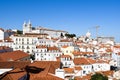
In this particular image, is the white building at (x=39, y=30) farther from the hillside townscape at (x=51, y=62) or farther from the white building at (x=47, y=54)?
the white building at (x=47, y=54)

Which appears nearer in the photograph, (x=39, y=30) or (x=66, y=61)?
(x=66, y=61)

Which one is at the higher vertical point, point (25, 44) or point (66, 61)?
point (25, 44)

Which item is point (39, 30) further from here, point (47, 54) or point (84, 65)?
point (84, 65)

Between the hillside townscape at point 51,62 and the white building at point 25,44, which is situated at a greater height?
the white building at point 25,44

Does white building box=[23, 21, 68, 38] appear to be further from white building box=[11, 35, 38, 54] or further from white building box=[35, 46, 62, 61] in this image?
white building box=[35, 46, 62, 61]

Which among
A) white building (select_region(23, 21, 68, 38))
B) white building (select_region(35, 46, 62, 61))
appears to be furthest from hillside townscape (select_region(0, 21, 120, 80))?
white building (select_region(23, 21, 68, 38))

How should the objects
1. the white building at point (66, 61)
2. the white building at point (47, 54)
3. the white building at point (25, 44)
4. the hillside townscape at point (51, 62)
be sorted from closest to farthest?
1. the hillside townscape at point (51, 62)
2. the white building at point (66, 61)
3. the white building at point (47, 54)
4. the white building at point (25, 44)

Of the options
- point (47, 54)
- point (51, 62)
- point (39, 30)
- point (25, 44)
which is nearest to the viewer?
point (51, 62)

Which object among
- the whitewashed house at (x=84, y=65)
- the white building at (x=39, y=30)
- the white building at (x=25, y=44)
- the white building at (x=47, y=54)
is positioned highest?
the white building at (x=39, y=30)

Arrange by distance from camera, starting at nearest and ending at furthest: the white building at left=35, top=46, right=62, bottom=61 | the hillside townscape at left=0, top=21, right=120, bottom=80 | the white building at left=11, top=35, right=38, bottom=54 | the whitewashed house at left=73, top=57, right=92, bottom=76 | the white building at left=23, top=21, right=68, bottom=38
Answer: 1. the hillside townscape at left=0, top=21, right=120, bottom=80
2. the whitewashed house at left=73, top=57, right=92, bottom=76
3. the white building at left=35, top=46, right=62, bottom=61
4. the white building at left=11, top=35, right=38, bottom=54
5. the white building at left=23, top=21, right=68, bottom=38

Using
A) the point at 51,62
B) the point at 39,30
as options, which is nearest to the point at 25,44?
the point at 51,62

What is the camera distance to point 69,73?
124 feet

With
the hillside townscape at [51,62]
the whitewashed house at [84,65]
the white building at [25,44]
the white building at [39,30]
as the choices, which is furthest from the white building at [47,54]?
the white building at [39,30]

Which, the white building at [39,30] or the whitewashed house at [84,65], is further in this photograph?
the white building at [39,30]
